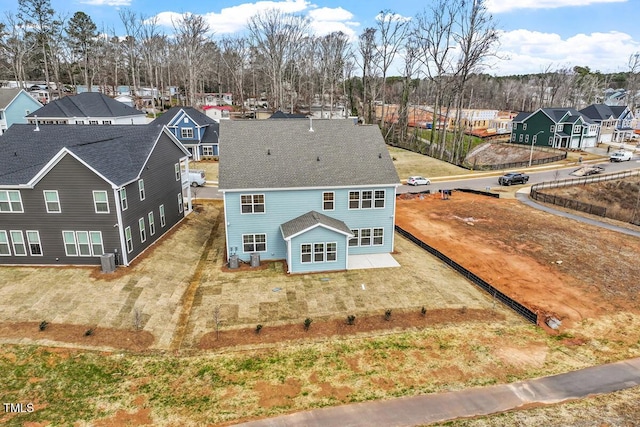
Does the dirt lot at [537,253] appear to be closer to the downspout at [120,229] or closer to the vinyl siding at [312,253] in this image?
the vinyl siding at [312,253]

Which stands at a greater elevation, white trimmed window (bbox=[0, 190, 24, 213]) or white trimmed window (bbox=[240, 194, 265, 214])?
white trimmed window (bbox=[0, 190, 24, 213])

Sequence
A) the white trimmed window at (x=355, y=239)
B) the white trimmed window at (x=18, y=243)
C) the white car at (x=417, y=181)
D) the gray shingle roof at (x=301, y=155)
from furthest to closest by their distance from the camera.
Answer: the white car at (x=417, y=181) → the white trimmed window at (x=355, y=239) → the gray shingle roof at (x=301, y=155) → the white trimmed window at (x=18, y=243)

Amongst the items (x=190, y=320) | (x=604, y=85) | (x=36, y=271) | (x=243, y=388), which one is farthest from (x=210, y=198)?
(x=604, y=85)

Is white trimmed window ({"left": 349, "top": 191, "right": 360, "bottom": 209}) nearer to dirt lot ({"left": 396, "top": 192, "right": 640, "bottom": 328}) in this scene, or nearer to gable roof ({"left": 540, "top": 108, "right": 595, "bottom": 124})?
dirt lot ({"left": 396, "top": 192, "right": 640, "bottom": 328})

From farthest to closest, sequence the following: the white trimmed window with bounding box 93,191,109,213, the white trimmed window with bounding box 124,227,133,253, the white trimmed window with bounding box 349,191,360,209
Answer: the white trimmed window with bounding box 349,191,360,209 → the white trimmed window with bounding box 124,227,133,253 → the white trimmed window with bounding box 93,191,109,213

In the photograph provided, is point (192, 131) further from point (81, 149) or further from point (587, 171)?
point (587, 171)

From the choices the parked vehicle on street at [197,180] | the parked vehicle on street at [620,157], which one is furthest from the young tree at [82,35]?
the parked vehicle on street at [620,157]

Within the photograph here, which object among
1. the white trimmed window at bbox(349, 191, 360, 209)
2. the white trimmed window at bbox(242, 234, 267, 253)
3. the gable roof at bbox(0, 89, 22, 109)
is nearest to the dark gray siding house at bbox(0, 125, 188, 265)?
the white trimmed window at bbox(242, 234, 267, 253)
